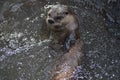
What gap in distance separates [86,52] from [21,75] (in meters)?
0.74

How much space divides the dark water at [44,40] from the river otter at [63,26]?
0.16m

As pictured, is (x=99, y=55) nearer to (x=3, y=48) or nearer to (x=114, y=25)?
(x=114, y=25)

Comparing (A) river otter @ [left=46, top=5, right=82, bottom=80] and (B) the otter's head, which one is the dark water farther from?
(B) the otter's head

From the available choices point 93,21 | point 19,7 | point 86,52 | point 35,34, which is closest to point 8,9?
point 19,7

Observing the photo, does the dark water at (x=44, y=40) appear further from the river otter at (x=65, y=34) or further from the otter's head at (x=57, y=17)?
the otter's head at (x=57, y=17)

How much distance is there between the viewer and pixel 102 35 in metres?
4.48

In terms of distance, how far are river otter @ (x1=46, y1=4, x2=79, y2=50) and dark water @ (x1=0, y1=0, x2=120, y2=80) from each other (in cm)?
16

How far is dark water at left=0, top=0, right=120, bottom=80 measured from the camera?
13.0 feet

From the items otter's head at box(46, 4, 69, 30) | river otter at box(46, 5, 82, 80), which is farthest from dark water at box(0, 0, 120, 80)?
otter's head at box(46, 4, 69, 30)

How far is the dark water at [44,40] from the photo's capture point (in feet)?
13.0

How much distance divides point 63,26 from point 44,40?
1.53 ft

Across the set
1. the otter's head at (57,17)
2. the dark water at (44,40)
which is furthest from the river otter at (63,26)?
the dark water at (44,40)

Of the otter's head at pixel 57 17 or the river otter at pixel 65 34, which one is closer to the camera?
the river otter at pixel 65 34

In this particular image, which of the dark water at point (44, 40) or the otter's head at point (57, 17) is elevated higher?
the otter's head at point (57, 17)
